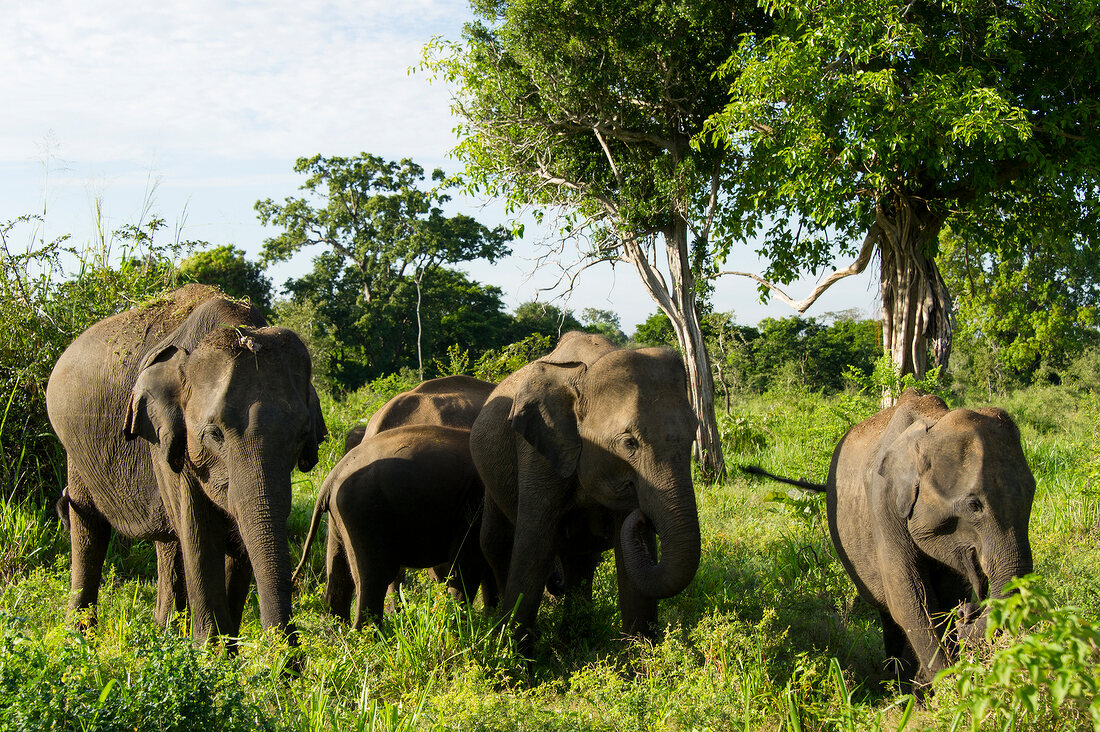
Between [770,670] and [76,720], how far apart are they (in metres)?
3.36

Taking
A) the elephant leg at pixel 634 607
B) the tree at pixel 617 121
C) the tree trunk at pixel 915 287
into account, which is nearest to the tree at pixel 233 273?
the tree at pixel 617 121

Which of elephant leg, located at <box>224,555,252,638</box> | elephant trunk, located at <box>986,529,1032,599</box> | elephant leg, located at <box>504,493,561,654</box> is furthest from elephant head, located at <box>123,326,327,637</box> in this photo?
elephant trunk, located at <box>986,529,1032,599</box>

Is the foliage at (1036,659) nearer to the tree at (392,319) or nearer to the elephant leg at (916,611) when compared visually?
the elephant leg at (916,611)

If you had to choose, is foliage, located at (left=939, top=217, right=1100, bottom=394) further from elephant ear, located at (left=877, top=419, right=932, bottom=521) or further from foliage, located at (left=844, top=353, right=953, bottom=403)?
elephant ear, located at (left=877, top=419, right=932, bottom=521)

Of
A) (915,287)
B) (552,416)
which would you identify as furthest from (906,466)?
(915,287)

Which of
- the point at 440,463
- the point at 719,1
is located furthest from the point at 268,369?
the point at 719,1

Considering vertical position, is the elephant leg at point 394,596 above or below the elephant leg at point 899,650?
above

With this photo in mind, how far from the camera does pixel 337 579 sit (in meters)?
6.42

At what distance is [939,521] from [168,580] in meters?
4.51

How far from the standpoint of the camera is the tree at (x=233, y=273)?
32969mm

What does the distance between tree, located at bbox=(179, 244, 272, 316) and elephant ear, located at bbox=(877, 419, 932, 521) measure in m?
28.6

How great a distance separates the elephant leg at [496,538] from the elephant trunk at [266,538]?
1775 mm

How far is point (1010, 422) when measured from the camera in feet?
16.2

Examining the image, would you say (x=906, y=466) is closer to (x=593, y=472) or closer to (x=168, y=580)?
(x=593, y=472)
